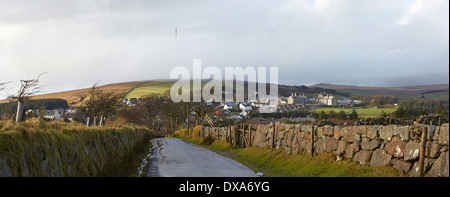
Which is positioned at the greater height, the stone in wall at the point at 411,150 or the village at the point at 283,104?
the stone in wall at the point at 411,150

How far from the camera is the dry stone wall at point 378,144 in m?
11.4

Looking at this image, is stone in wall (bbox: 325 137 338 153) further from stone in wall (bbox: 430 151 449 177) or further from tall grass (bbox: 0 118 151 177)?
tall grass (bbox: 0 118 151 177)

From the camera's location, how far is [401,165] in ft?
41.3

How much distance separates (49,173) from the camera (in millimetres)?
10594

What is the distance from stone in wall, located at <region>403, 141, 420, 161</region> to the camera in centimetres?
1209

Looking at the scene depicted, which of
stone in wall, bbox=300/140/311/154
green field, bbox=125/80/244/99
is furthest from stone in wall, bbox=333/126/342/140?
green field, bbox=125/80/244/99

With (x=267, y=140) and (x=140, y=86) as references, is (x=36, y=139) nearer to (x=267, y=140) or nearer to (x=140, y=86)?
(x=267, y=140)

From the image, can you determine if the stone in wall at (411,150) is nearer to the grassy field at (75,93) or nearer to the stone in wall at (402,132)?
the stone in wall at (402,132)

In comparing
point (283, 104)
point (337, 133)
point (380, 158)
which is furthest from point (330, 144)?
point (283, 104)

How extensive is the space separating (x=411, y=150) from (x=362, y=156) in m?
2.66

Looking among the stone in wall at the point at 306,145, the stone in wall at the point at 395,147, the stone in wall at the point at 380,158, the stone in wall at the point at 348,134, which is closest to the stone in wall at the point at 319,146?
the stone in wall at the point at 306,145
